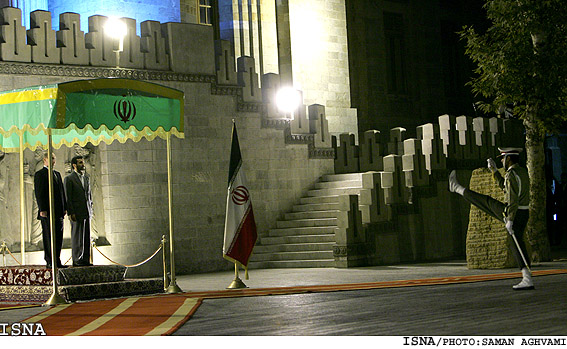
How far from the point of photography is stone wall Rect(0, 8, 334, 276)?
19578 mm

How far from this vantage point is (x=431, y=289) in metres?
13.4

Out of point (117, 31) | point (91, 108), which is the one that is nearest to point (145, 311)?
point (91, 108)

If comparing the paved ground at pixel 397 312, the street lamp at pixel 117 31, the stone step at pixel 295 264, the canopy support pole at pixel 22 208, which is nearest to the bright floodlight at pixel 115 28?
the street lamp at pixel 117 31

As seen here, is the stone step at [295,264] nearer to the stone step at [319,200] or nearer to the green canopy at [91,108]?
the stone step at [319,200]

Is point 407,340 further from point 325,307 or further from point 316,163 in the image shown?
point 316,163

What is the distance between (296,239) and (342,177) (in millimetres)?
2672

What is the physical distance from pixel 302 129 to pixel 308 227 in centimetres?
305

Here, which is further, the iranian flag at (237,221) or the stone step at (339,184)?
the stone step at (339,184)

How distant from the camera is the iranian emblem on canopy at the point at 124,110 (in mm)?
14516

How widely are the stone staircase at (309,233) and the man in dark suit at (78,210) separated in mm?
6857

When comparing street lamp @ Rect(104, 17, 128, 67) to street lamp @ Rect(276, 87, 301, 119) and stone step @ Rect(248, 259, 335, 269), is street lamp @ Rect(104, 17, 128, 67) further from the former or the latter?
stone step @ Rect(248, 259, 335, 269)

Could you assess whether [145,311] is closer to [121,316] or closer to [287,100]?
[121,316]

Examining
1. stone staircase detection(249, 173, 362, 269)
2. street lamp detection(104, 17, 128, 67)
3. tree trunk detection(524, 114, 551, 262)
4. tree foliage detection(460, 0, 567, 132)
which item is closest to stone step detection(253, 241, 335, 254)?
stone staircase detection(249, 173, 362, 269)

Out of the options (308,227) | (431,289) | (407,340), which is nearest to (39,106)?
(431,289)
